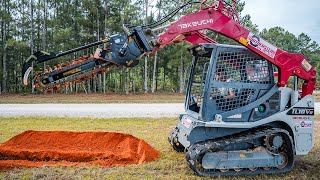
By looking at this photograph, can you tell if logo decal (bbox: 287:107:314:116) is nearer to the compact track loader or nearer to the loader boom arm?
the compact track loader

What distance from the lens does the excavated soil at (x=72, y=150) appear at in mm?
6441

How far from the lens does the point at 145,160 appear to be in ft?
21.7

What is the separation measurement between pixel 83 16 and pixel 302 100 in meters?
37.9

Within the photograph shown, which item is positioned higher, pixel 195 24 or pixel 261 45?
pixel 195 24

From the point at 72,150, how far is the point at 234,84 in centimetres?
393

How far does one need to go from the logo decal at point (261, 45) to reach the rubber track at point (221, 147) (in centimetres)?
151

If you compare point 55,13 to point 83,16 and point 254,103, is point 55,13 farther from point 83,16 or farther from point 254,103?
point 254,103

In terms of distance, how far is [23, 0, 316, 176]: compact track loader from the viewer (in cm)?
583

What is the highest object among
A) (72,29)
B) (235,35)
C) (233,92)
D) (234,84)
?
(72,29)

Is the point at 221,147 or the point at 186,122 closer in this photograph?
the point at 221,147

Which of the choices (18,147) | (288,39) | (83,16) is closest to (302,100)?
(18,147)

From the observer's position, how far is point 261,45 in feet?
19.9

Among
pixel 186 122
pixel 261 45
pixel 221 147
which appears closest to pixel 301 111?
pixel 261 45

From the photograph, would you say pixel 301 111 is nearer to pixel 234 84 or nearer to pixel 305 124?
pixel 305 124
